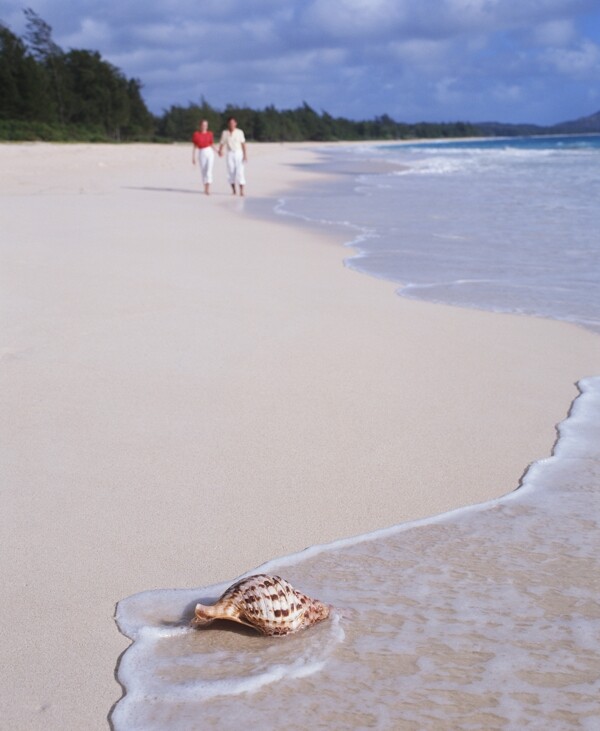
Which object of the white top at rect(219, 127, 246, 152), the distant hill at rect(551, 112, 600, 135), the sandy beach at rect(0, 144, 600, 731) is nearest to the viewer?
the sandy beach at rect(0, 144, 600, 731)

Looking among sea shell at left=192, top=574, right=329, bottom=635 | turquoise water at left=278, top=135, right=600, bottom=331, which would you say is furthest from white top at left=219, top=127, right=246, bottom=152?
sea shell at left=192, top=574, right=329, bottom=635

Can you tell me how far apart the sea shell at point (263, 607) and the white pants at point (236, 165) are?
1333 cm

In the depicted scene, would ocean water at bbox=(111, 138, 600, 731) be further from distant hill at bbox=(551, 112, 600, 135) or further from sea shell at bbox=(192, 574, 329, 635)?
distant hill at bbox=(551, 112, 600, 135)

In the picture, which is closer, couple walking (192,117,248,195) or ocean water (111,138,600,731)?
ocean water (111,138,600,731)

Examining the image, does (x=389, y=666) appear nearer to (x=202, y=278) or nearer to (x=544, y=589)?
(x=544, y=589)

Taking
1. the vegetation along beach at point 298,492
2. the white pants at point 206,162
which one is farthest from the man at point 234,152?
the vegetation along beach at point 298,492

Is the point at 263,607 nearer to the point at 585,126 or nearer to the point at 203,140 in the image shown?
the point at 203,140

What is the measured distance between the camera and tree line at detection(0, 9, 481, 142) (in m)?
51.9

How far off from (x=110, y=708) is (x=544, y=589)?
1158 millimetres

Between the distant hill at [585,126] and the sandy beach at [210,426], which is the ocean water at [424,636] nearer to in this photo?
the sandy beach at [210,426]

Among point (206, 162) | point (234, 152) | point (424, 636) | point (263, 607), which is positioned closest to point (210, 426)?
point (263, 607)

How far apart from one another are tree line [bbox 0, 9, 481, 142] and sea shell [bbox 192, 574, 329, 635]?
149 ft

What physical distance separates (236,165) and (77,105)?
51585 millimetres

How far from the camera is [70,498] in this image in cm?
271
